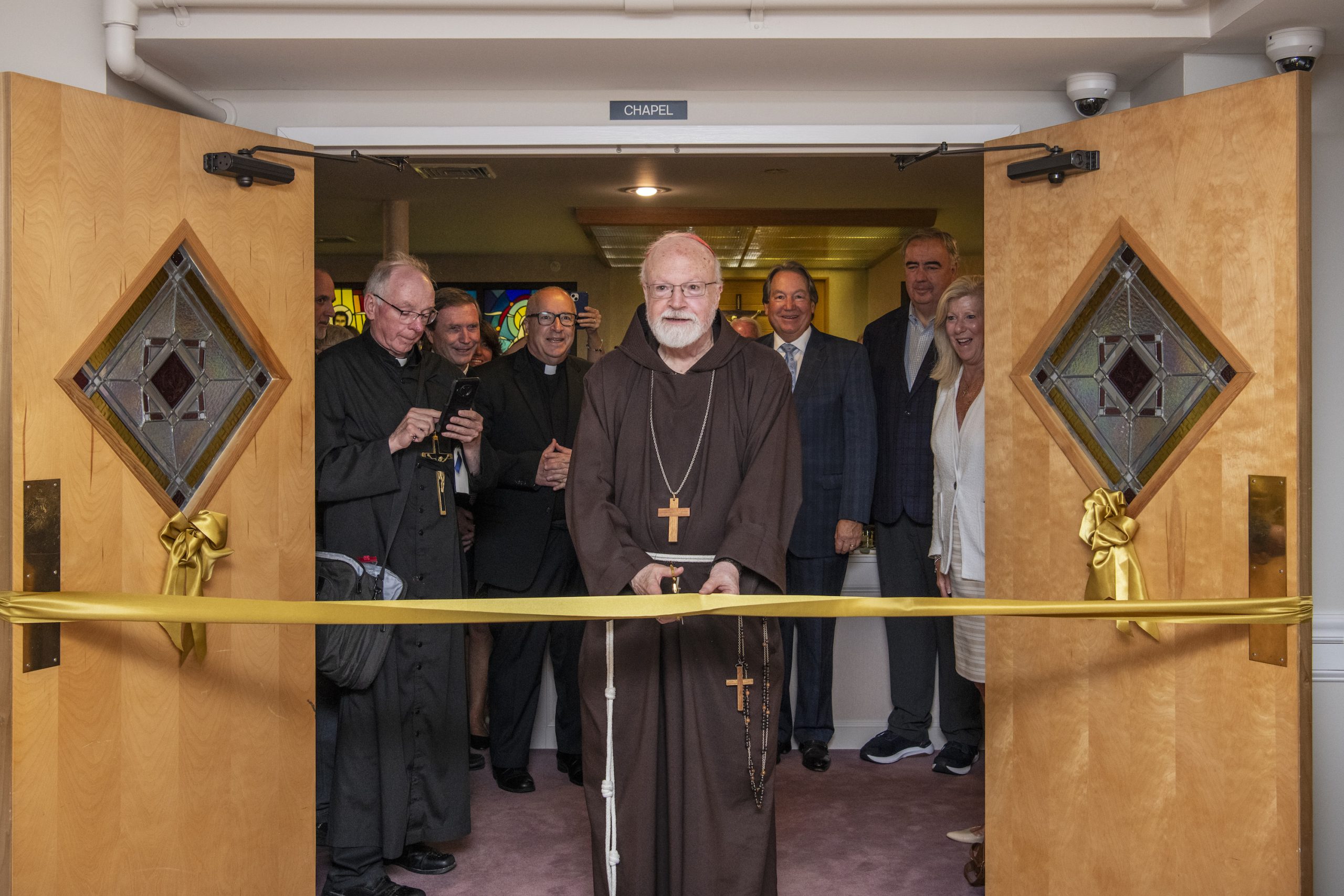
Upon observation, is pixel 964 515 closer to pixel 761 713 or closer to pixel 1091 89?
pixel 761 713

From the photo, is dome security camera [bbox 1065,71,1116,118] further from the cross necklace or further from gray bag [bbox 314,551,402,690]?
gray bag [bbox 314,551,402,690]

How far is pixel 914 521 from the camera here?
4.30 m

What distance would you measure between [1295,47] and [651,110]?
1742 millimetres

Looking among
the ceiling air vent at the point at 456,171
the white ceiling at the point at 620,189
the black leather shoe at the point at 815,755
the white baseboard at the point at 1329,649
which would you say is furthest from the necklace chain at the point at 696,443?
the ceiling air vent at the point at 456,171

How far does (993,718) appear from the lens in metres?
3.10

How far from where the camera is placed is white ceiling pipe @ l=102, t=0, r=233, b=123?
2.75 m

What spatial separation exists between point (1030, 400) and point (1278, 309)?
668mm

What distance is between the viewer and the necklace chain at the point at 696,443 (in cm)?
291

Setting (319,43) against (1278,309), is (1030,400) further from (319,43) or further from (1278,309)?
(319,43)

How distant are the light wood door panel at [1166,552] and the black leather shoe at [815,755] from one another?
1297mm

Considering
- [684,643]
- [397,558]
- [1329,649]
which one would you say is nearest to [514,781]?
[397,558]

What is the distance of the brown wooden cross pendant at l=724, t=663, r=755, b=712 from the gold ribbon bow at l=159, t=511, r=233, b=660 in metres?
1.37

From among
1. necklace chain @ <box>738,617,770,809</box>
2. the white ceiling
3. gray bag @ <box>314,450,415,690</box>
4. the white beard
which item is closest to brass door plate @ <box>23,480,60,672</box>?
gray bag @ <box>314,450,415,690</box>

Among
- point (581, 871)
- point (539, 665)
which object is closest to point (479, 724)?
point (539, 665)
